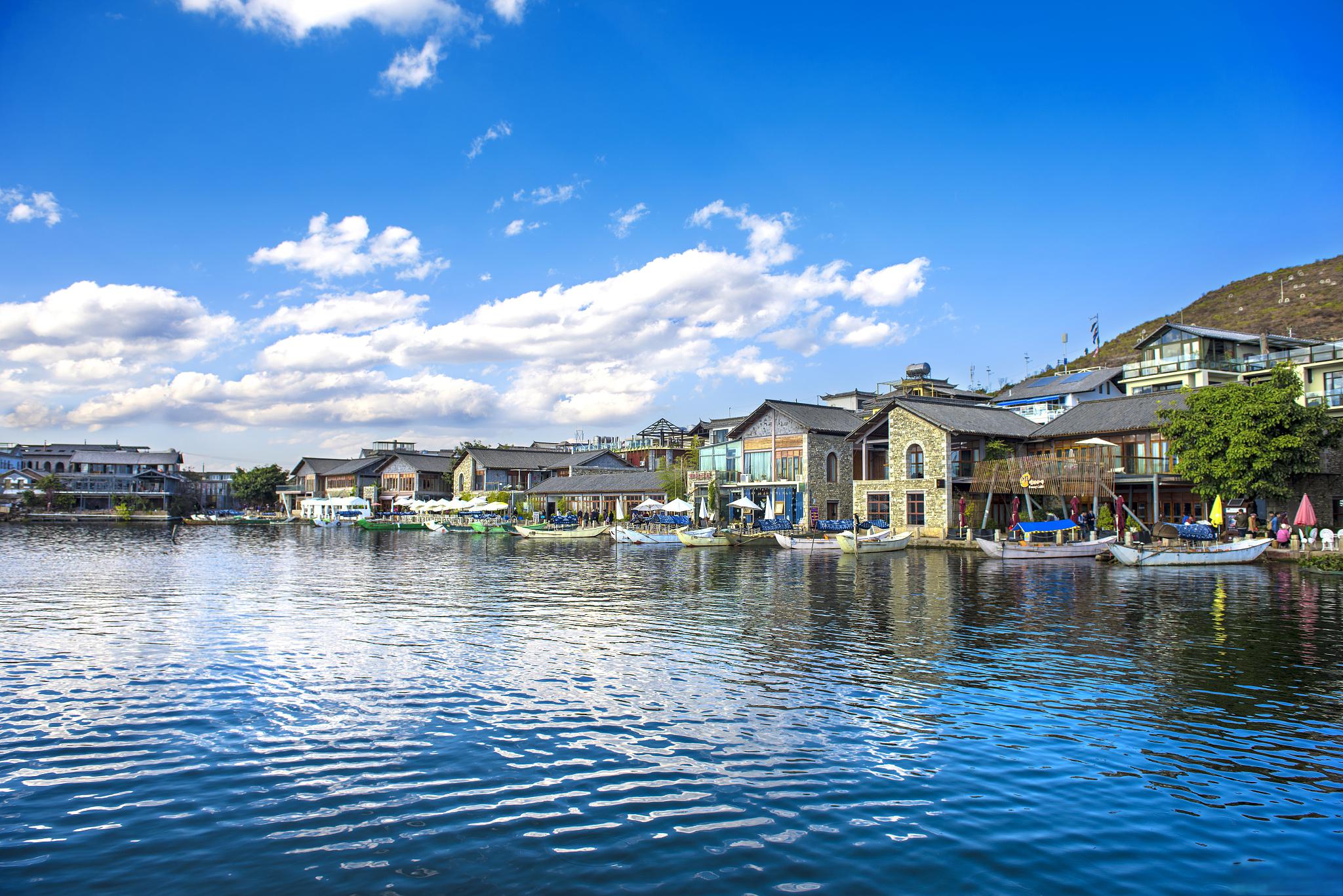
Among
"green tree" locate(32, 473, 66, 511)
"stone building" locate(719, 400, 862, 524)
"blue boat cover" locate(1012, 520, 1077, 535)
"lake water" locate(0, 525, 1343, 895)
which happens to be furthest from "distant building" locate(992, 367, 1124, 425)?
"green tree" locate(32, 473, 66, 511)

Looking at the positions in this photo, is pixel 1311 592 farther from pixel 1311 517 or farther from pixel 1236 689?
pixel 1236 689

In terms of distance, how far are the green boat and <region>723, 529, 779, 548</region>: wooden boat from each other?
3968cm

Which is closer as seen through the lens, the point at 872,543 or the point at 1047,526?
the point at 1047,526

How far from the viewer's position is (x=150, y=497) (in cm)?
12012

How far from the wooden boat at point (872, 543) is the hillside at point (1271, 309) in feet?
191

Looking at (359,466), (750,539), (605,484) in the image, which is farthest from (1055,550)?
(359,466)

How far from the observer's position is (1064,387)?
2616 inches

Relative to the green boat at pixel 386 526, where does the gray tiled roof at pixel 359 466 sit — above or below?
above

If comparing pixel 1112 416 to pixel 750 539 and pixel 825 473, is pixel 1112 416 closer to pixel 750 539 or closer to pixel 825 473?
pixel 825 473

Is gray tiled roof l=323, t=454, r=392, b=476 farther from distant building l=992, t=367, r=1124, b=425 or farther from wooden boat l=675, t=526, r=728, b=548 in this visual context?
distant building l=992, t=367, r=1124, b=425

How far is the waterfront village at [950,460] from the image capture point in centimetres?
4781

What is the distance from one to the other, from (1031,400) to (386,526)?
206ft

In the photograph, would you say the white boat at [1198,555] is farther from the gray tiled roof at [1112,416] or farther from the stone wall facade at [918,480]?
the stone wall facade at [918,480]

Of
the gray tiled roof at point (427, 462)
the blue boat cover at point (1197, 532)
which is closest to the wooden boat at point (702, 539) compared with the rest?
the blue boat cover at point (1197, 532)
